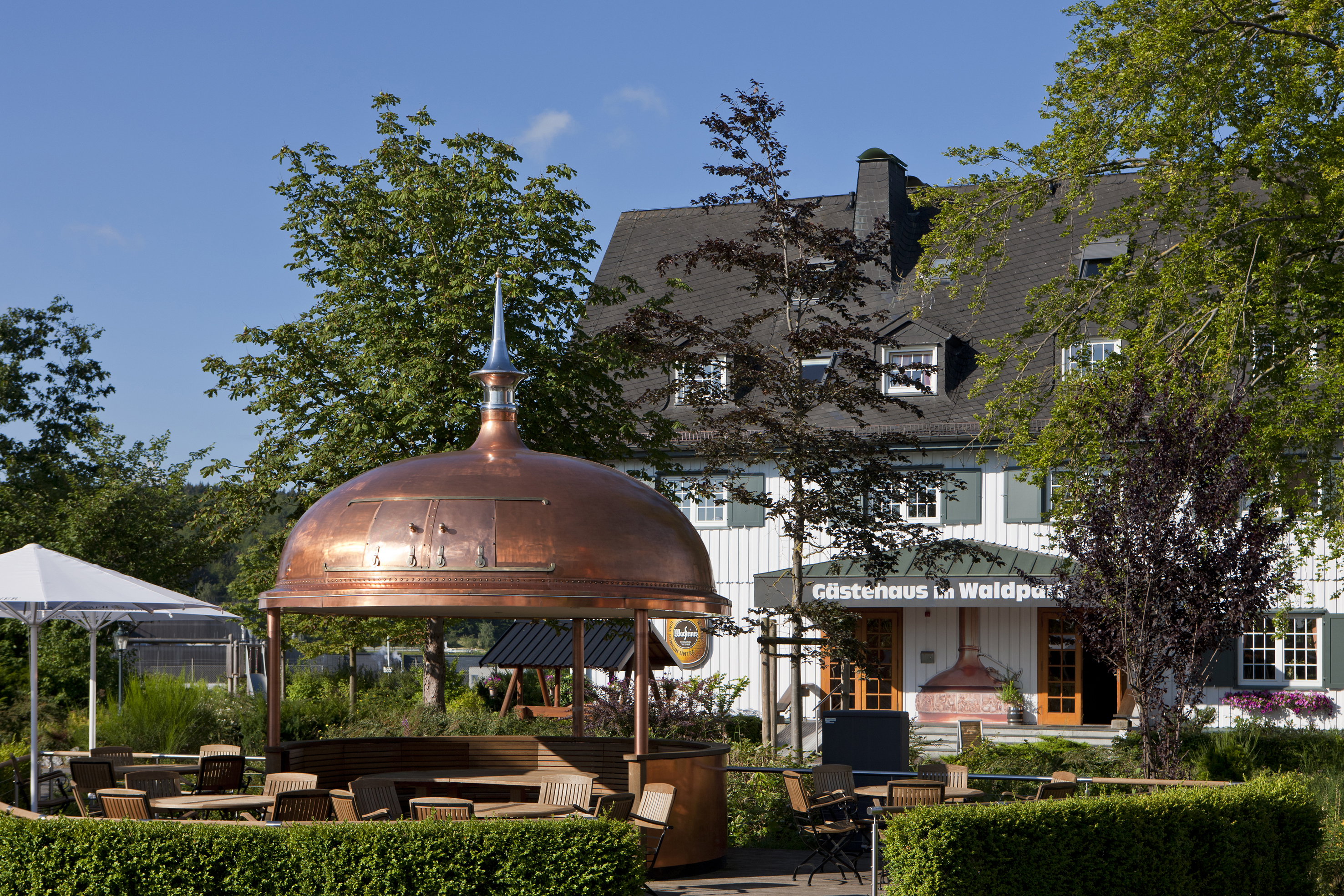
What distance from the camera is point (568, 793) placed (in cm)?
1188

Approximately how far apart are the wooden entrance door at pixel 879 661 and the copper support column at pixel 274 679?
58.1 feet

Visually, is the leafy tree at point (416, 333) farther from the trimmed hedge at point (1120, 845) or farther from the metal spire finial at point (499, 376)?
the trimmed hedge at point (1120, 845)

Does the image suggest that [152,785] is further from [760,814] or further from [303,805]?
[760,814]

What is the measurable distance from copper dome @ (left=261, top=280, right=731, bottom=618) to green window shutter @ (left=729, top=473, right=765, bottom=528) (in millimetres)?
17237

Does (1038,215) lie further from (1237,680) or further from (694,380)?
(694,380)

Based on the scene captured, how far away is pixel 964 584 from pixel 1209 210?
1002cm

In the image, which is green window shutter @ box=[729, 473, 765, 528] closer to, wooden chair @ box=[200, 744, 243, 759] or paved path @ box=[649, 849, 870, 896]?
wooden chair @ box=[200, 744, 243, 759]

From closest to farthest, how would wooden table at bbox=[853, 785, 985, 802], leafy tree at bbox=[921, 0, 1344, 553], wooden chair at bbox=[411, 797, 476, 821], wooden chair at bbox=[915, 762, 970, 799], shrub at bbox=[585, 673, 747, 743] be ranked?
wooden chair at bbox=[411, 797, 476, 821] < wooden table at bbox=[853, 785, 985, 802] < wooden chair at bbox=[915, 762, 970, 799] < leafy tree at bbox=[921, 0, 1344, 553] < shrub at bbox=[585, 673, 747, 743]

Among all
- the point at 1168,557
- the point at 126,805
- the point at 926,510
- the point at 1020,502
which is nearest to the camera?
the point at 126,805

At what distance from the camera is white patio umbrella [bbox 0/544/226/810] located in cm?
1364

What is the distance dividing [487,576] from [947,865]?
14.8ft

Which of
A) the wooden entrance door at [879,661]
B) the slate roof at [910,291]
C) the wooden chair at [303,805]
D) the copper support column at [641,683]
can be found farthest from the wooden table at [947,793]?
the wooden entrance door at [879,661]

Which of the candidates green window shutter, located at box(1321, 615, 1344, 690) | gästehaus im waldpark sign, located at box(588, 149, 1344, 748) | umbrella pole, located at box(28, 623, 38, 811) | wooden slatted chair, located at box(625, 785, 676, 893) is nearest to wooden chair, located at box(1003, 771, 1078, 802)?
wooden slatted chair, located at box(625, 785, 676, 893)

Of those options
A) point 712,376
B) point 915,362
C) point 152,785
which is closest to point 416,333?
point 712,376
